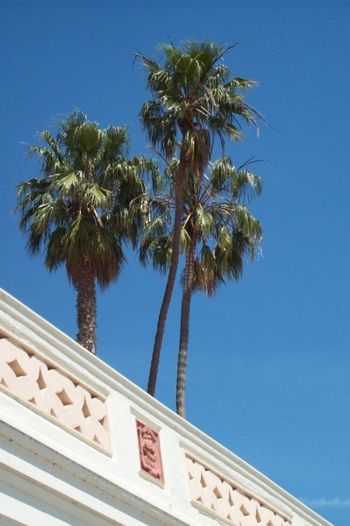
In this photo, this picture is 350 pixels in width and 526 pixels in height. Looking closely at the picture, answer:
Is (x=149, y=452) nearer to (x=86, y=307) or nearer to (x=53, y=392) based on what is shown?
(x=53, y=392)

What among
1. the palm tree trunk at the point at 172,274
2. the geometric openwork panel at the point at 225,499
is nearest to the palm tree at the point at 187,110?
the palm tree trunk at the point at 172,274

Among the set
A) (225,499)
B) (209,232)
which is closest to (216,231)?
(209,232)

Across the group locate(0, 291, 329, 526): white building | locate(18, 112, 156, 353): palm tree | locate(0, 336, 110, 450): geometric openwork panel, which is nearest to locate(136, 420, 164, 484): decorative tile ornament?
locate(0, 291, 329, 526): white building

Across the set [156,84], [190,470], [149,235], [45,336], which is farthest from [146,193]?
[45,336]

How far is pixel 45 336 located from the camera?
666 cm

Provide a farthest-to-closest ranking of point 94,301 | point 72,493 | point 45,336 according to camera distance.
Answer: point 94,301 < point 45,336 < point 72,493

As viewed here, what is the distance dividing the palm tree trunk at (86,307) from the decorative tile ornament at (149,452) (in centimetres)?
996

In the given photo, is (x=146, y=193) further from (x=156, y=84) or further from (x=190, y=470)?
(x=190, y=470)

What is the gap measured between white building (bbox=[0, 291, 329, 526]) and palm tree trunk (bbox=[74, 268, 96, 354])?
30.2 feet

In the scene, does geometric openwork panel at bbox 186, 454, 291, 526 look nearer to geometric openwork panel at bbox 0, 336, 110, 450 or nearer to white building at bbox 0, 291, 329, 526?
white building at bbox 0, 291, 329, 526

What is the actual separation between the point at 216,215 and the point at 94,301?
3.75 m

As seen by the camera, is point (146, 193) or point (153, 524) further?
point (146, 193)

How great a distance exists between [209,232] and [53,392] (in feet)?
45.2

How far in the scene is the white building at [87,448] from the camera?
581 centimetres
